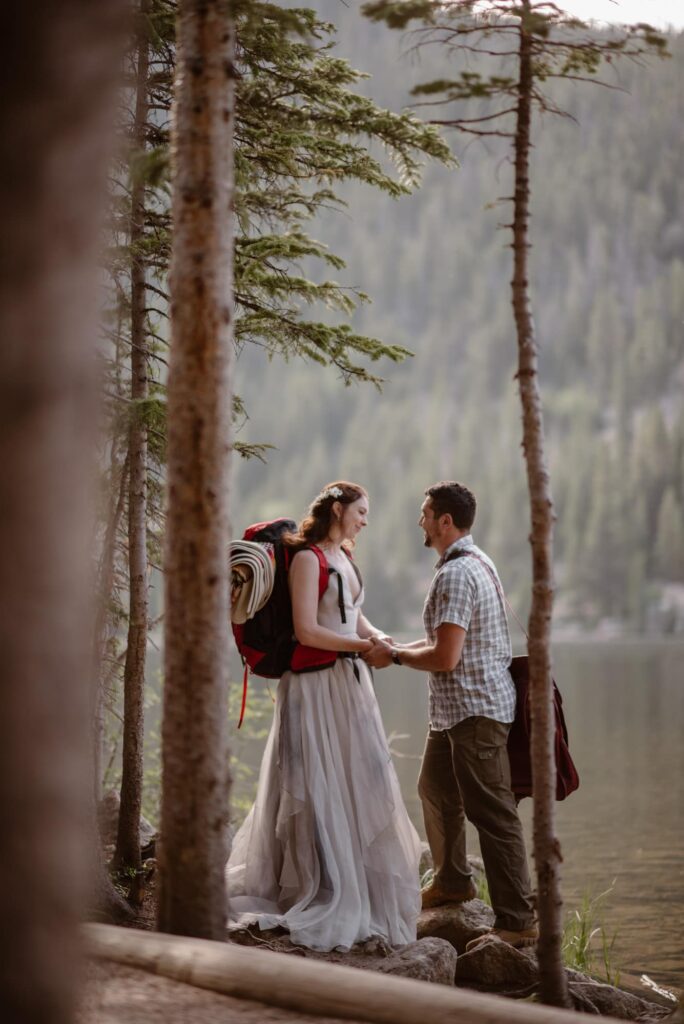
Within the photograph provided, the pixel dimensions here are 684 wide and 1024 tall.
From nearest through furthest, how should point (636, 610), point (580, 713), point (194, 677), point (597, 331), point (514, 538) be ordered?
point (194, 677)
point (580, 713)
point (636, 610)
point (514, 538)
point (597, 331)

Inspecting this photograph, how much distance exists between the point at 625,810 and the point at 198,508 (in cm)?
1672

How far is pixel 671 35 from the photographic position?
17.9 ft

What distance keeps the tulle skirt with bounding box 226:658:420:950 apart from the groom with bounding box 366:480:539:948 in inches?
13.5

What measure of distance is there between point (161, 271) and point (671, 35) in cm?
365

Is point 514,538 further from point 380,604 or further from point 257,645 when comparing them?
point 257,645

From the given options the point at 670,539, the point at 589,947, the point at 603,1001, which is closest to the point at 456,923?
the point at 603,1001

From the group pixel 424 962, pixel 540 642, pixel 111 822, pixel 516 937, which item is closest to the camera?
pixel 540 642

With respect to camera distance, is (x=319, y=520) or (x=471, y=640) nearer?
(x=319, y=520)

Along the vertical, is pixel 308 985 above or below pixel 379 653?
below

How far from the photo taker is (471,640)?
231 inches

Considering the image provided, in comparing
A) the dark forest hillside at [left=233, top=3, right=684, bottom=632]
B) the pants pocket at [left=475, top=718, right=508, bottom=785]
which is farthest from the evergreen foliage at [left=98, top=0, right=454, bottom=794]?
the dark forest hillside at [left=233, top=3, right=684, bottom=632]

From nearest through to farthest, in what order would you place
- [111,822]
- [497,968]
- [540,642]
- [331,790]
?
[540,642], [331,790], [497,968], [111,822]

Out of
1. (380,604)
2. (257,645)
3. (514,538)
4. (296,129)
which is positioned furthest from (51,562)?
(514,538)

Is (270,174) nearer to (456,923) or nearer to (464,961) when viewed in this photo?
(456,923)
